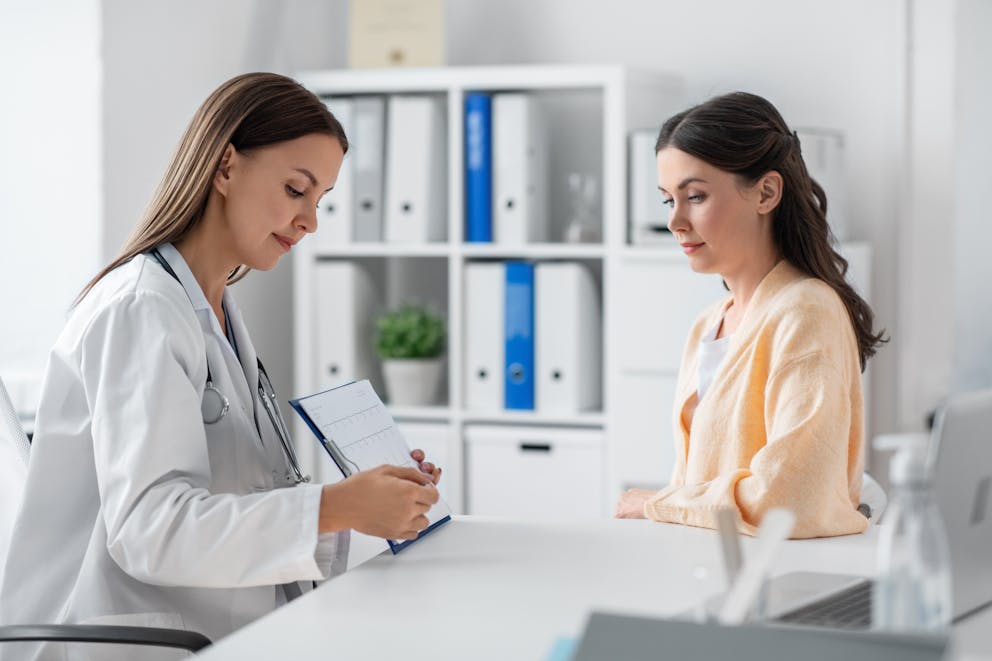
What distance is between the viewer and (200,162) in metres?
1.68

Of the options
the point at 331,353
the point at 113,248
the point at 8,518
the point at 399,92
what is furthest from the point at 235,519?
the point at 399,92

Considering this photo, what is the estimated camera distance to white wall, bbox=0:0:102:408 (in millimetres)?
3062

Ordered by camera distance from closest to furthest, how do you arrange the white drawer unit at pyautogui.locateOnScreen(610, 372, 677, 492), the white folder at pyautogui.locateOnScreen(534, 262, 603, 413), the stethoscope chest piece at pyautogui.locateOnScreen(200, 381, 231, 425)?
the stethoscope chest piece at pyautogui.locateOnScreen(200, 381, 231, 425) < the white drawer unit at pyautogui.locateOnScreen(610, 372, 677, 492) < the white folder at pyautogui.locateOnScreen(534, 262, 603, 413)

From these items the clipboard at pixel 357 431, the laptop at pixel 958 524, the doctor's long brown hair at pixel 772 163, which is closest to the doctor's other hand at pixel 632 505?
the clipboard at pixel 357 431

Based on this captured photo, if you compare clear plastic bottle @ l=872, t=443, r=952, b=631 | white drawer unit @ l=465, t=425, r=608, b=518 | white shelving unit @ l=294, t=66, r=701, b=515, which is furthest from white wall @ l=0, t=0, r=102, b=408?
clear plastic bottle @ l=872, t=443, r=952, b=631

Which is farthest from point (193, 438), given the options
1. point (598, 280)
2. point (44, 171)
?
point (598, 280)

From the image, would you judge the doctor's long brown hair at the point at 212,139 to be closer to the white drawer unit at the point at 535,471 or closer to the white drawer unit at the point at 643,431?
the white drawer unit at the point at 643,431

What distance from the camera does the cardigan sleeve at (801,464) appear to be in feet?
5.34

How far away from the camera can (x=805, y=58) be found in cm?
349

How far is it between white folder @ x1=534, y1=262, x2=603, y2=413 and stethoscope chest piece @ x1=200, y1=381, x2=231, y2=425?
6.03 ft

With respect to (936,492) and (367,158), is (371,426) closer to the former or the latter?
(936,492)

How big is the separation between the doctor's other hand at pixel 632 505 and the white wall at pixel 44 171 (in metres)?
1.76

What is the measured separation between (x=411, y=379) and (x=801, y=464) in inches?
79.0

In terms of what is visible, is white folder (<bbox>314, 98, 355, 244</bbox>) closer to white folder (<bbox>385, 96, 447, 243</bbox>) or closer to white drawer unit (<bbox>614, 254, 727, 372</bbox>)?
white folder (<bbox>385, 96, 447, 243</bbox>)
